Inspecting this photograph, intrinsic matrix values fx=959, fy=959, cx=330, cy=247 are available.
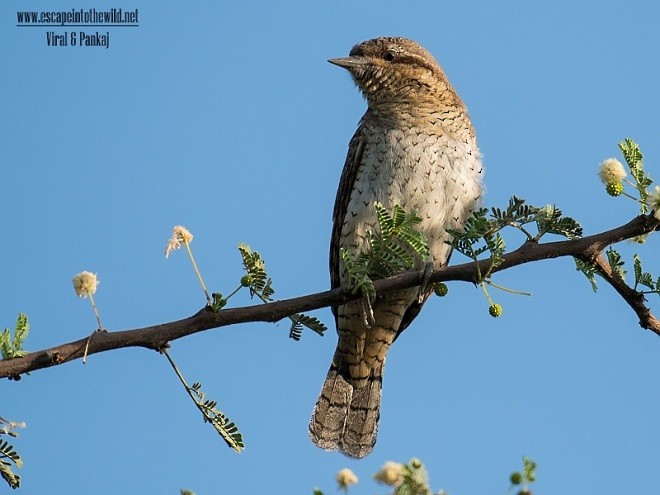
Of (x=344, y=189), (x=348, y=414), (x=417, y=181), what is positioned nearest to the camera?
(x=417, y=181)

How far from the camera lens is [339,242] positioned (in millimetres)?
5238

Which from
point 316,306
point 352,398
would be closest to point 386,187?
point 352,398

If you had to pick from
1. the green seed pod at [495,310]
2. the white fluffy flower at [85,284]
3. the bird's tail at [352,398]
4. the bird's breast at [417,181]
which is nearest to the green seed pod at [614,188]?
the green seed pod at [495,310]

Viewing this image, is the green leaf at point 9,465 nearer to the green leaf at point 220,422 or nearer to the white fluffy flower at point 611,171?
the green leaf at point 220,422

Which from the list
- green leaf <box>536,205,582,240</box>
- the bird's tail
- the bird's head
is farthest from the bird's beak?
green leaf <box>536,205,582,240</box>

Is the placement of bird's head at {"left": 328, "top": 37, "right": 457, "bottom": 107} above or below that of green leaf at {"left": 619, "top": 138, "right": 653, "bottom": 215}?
above

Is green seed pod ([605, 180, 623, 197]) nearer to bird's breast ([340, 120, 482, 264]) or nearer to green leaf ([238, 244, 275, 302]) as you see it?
green leaf ([238, 244, 275, 302])

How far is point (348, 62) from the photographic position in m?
5.55

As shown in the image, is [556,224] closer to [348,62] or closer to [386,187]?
[386,187]

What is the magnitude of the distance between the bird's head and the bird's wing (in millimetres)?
265

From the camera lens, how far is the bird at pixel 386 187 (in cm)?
494

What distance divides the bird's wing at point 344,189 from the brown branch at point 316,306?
1950 millimetres

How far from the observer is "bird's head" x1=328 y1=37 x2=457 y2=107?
5438 mm

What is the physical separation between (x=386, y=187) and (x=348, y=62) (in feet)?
3.29
